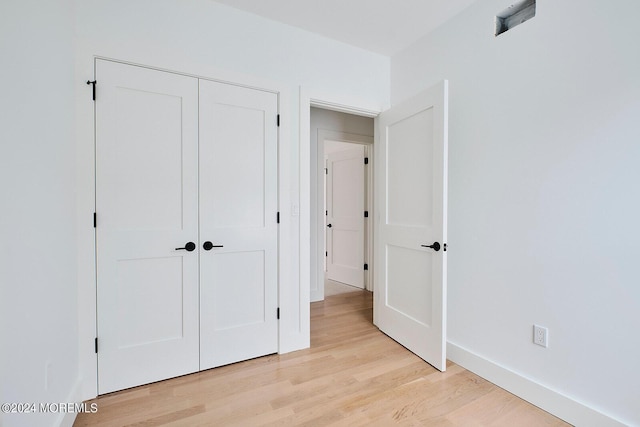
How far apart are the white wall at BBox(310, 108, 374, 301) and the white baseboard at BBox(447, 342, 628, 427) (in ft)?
6.22

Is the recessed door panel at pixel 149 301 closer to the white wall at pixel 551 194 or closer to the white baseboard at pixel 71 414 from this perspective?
the white baseboard at pixel 71 414

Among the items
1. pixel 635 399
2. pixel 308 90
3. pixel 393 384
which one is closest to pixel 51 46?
pixel 308 90

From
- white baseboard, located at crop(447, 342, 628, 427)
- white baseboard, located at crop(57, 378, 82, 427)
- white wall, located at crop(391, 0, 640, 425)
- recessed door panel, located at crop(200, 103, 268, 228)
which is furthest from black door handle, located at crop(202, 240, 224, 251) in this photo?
white baseboard, located at crop(447, 342, 628, 427)

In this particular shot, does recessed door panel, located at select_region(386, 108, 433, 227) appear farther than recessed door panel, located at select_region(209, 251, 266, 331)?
Yes

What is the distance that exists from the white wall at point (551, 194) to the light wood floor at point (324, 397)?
13.2 inches

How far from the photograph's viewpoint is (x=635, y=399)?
1403 millimetres

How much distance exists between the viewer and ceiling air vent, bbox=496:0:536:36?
6.04 ft

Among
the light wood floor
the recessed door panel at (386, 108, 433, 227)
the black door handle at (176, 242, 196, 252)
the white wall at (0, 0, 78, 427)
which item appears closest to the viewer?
the white wall at (0, 0, 78, 427)

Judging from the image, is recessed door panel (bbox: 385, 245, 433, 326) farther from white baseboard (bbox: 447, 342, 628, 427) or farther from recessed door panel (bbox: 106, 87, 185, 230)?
recessed door panel (bbox: 106, 87, 185, 230)

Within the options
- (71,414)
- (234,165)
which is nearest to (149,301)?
(71,414)

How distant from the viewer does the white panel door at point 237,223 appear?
212 centimetres

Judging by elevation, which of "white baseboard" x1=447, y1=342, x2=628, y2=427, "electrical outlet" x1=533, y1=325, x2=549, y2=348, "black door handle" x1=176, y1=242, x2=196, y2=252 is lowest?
"white baseboard" x1=447, y1=342, x2=628, y2=427

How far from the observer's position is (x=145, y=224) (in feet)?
6.36

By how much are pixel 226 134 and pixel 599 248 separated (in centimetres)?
240
